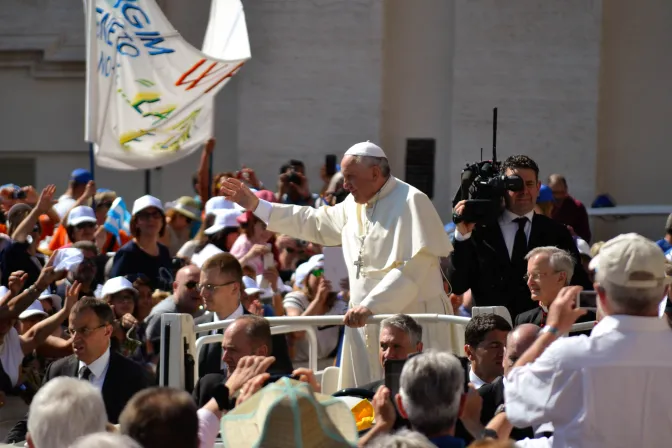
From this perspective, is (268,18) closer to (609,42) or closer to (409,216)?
(609,42)

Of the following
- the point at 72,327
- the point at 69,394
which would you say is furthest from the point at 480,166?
the point at 69,394

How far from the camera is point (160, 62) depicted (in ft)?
38.0

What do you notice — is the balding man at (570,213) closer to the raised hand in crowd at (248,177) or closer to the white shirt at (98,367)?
the raised hand in crowd at (248,177)

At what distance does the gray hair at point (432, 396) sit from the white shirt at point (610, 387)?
232 mm

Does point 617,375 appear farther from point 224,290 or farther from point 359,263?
point 224,290

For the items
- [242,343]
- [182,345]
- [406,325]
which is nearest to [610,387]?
[406,325]

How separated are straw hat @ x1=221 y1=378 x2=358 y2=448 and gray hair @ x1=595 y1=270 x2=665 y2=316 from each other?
0.93 m

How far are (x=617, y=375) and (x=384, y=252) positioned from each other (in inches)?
133

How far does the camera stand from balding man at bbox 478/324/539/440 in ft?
18.0

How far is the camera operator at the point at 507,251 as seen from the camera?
7.34 metres

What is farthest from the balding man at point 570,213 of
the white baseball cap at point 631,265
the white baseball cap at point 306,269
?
the white baseball cap at point 631,265

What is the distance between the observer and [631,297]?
444cm

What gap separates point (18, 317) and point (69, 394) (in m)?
4.95

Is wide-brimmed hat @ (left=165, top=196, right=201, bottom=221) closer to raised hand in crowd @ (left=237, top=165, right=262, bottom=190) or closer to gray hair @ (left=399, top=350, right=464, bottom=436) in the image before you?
raised hand in crowd @ (left=237, top=165, right=262, bottom=190)
